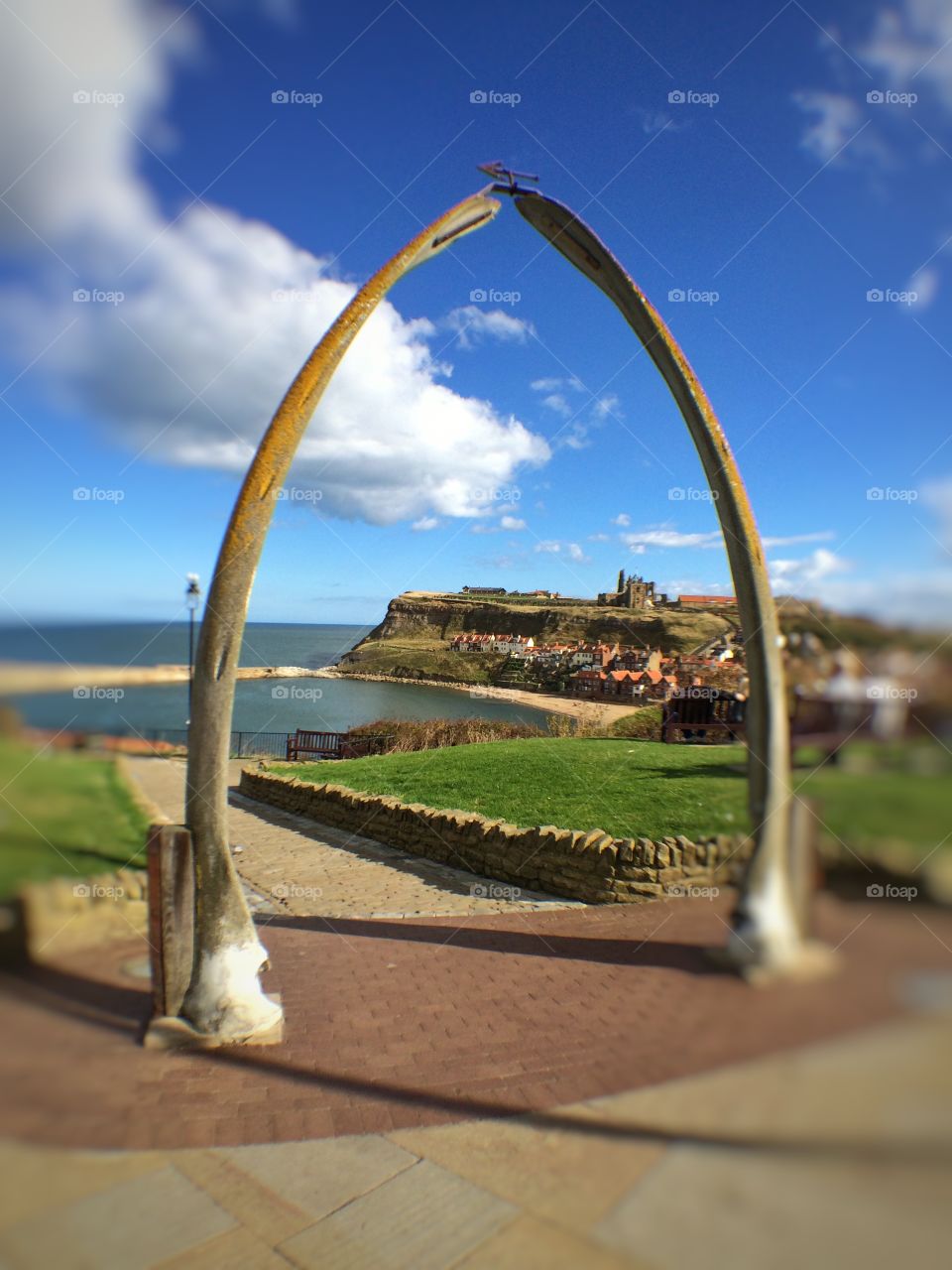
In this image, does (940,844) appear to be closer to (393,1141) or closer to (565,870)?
(393,1141)

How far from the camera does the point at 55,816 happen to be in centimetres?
89

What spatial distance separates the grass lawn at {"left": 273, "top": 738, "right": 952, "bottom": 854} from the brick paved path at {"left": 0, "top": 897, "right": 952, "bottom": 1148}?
80 mm

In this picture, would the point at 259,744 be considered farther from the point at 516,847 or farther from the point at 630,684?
the point at 630,684

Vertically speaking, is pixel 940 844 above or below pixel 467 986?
above

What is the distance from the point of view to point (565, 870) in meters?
7.87

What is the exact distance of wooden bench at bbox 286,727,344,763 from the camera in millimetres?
21922

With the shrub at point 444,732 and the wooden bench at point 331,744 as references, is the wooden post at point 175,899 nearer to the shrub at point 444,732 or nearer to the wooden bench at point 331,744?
the shrub at point 444,732

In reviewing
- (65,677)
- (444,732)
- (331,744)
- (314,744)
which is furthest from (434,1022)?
(314,744)

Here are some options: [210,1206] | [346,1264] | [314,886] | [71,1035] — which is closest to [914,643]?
[71,1035]

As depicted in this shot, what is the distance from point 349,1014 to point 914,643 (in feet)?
14.5

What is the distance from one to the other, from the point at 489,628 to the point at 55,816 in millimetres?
32166

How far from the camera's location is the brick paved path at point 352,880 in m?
7.53

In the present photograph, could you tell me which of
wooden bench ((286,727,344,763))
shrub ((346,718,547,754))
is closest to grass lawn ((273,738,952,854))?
shrub ((346,718,547,754))

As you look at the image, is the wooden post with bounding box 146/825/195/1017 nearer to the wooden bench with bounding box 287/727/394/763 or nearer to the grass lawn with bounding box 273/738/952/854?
the grass lawn with bounding box 273/738/952/854
